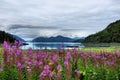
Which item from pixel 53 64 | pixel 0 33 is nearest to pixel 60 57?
pixel 53 64

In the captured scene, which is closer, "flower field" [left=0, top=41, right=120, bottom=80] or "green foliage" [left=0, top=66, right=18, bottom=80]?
"flower field" [left=0, top=41, right=120, bottom=80]

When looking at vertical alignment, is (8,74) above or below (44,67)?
below

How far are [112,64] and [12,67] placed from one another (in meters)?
3.85

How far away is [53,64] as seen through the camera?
9500 millimetres

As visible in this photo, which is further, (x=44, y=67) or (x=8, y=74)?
(x=8, y=74)

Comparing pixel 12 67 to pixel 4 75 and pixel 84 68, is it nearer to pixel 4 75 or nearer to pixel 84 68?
Answer: pixel 4 75

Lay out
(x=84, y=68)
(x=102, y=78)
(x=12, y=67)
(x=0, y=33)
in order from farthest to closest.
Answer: (x=0, y=33) < (x=84, y=68) < (x=102, y=78) < (x=12, y=67)

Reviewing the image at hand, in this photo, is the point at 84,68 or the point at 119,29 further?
the point at 119,29

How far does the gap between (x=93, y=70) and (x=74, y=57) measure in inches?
46.6

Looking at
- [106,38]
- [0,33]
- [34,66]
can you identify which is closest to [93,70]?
[34,66]

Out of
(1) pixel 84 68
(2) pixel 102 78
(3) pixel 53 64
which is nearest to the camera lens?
(3) pixel 53 64

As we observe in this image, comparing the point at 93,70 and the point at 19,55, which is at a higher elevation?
the point at 19,55

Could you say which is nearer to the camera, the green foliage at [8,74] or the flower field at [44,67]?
the flower field at [44,67]

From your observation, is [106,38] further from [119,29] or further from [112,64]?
[112,64]
